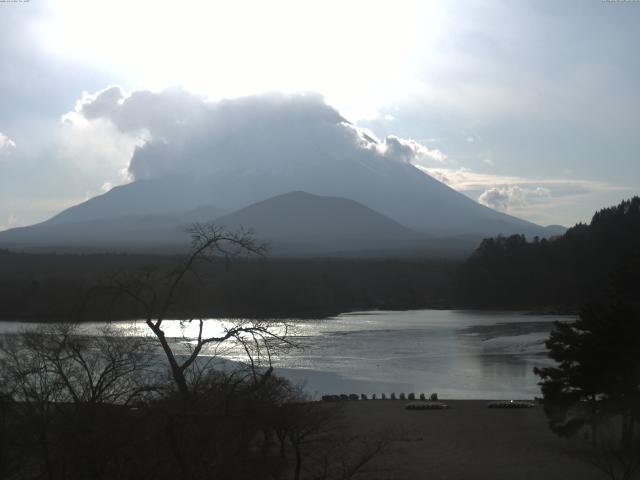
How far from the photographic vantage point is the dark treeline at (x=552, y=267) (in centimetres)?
4194

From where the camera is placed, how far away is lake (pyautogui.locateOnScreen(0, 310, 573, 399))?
58.6 ft

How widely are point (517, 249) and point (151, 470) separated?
45177 mm

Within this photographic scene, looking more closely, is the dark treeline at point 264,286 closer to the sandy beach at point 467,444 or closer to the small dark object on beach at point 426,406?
the small dark object on beach at point 426,406

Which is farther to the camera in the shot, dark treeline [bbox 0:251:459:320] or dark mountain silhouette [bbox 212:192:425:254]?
dark mountain silhouette [bbox 212:192:425:254]

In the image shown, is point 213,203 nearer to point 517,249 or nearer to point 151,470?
point 517,249

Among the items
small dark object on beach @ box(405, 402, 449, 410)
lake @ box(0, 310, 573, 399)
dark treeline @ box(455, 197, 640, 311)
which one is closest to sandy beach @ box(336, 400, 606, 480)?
small dark object on beach @ box(405, 402, 449, 410)

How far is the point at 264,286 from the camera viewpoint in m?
33.5

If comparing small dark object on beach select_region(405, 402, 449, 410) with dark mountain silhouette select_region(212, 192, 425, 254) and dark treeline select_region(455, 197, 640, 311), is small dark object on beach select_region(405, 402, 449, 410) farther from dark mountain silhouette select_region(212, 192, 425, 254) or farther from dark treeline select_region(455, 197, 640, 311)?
dark mountain silhouette select_region(212, 192, 425, 254)

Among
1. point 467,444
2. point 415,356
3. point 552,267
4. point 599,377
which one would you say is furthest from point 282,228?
point 599,377

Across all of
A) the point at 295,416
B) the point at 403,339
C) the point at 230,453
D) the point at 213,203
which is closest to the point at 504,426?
the point at 295,416

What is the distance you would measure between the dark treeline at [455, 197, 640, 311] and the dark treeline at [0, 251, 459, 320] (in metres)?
3.10

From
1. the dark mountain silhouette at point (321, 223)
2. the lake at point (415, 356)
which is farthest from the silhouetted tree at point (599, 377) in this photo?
the dark mountain silhouette at point (321, 223)

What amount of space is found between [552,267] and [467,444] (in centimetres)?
3442

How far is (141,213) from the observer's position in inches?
6142
